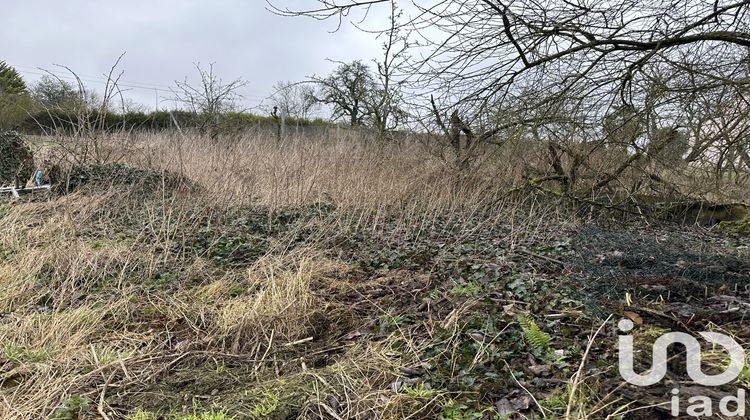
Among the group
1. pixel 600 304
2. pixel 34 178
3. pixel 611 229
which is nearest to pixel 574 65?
pixel 611 229

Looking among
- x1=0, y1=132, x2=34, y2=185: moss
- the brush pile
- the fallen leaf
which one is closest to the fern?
the fallen leaf

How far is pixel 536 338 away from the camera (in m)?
2.01

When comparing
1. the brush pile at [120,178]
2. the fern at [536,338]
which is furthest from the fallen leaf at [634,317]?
the brush pile at [120,178]

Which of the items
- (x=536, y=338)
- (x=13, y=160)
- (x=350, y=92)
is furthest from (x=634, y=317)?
(x=350, y=92)

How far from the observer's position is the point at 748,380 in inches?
61.7

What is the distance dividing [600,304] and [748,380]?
80cm

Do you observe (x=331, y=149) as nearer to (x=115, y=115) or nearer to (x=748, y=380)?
(x=748, y=380)
